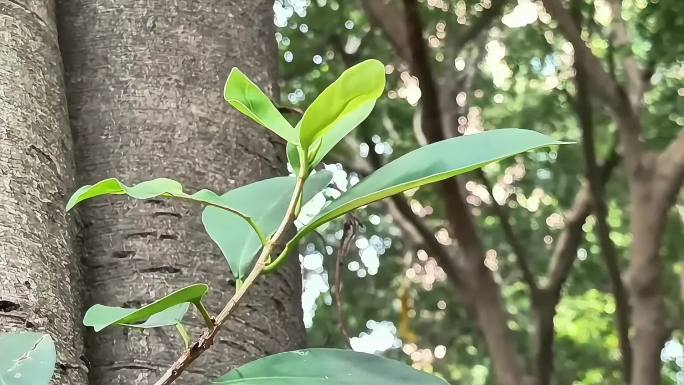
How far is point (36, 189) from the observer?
51 cm

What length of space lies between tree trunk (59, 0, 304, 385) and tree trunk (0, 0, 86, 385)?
0.05m

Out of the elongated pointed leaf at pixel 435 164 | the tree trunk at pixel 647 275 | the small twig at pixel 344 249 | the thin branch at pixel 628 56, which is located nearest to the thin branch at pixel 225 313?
the elongated pointed leaf at pixel 435 164

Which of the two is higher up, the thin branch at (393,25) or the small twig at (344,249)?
the thin branch at (393,25)

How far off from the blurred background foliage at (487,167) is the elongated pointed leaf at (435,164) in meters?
1.83

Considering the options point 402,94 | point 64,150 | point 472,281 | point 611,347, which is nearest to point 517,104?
point 402,94

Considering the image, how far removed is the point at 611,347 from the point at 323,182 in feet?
13.1

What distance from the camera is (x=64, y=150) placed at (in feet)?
1.87

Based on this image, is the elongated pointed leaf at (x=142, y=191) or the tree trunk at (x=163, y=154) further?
the tree trunk at (x=163, y=154)

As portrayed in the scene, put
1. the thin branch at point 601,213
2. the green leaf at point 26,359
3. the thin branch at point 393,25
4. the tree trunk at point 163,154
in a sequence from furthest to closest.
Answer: the thin branch at point 601,213
the thin branch at point 393,25
the tree trunk at point 163,154
the green leaf at point 26,359

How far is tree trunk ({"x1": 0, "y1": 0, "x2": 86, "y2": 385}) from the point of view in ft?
1.52

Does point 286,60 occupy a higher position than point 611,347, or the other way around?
point 286,60

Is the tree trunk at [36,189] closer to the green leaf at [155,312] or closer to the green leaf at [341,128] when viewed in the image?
the green leaf at [155,312]

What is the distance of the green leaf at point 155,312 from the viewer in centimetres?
36

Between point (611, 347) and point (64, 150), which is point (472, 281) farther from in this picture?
point (611, 347)
